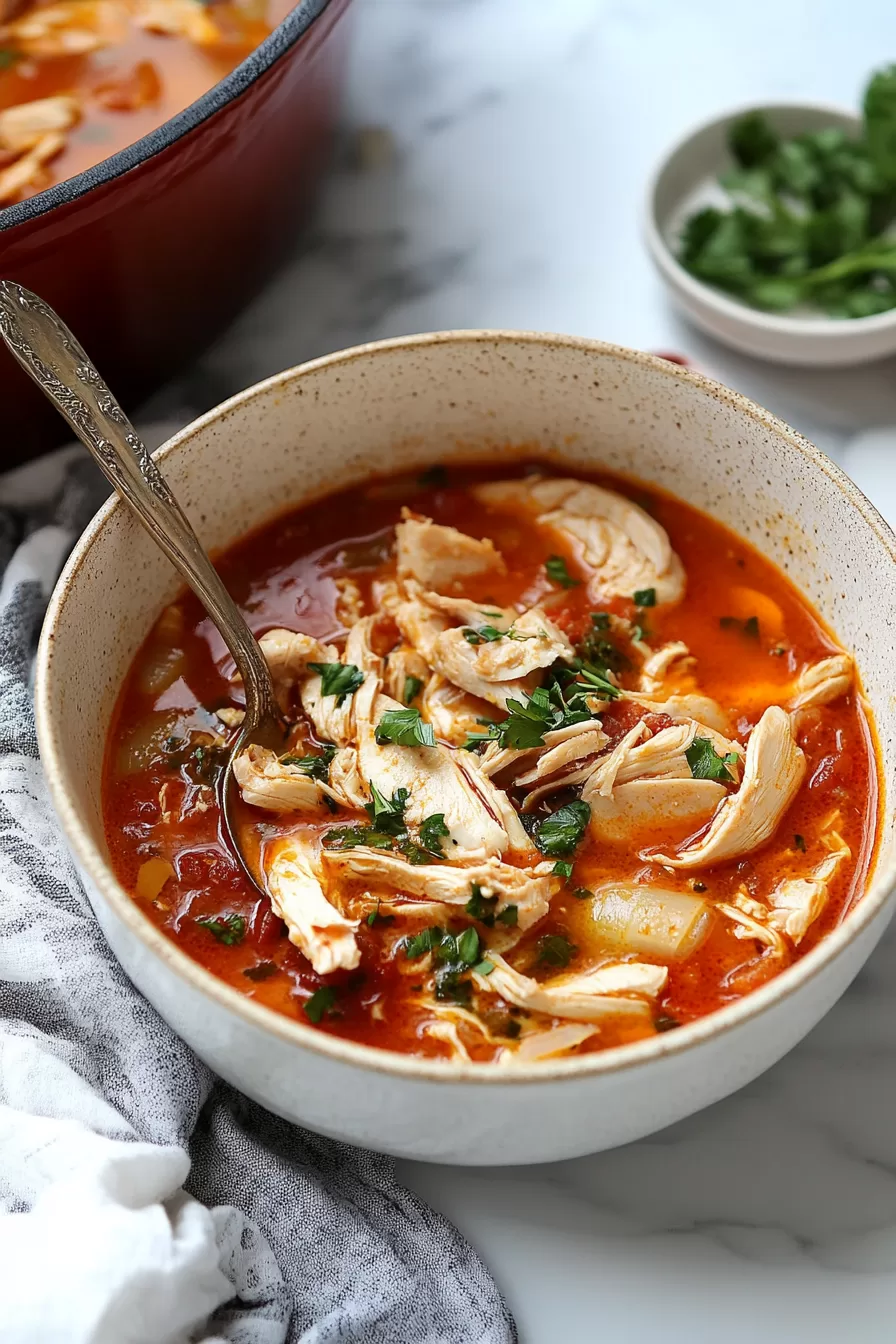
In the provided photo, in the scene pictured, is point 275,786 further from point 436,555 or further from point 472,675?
point 436,555

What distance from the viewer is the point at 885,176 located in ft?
10.9

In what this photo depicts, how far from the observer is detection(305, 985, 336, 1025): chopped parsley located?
223cm

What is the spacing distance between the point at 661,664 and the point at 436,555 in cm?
46

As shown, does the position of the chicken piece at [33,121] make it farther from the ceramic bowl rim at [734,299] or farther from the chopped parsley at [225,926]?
the chopped parsley at [225,926]

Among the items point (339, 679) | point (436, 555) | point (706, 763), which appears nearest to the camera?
point (706, 763)

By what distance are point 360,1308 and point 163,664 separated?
1.14m

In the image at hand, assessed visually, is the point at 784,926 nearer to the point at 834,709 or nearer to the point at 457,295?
the point at 834,709

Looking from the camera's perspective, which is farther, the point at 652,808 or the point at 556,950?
the point at 652,808

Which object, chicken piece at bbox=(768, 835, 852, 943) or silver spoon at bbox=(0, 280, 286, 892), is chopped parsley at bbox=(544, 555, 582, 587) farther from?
chicken piece at bbox=(768, 835, 852, 943)

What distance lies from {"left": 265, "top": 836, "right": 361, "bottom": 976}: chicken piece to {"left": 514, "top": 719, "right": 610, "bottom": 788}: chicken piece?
15.1 inches

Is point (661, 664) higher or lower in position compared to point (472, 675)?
lower

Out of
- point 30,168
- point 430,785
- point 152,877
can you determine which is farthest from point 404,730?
point 30,168

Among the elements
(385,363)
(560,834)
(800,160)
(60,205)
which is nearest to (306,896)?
(560,834)

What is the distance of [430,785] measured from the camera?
2439 millimetres
